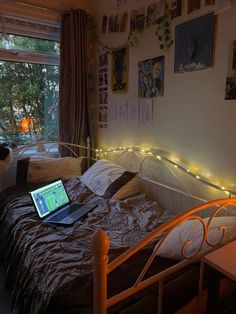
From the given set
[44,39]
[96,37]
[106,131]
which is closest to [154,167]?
[106,131]

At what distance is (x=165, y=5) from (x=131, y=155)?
126 centimetres

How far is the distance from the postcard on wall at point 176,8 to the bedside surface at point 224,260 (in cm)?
157

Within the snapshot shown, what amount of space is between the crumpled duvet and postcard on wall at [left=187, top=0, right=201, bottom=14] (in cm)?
136

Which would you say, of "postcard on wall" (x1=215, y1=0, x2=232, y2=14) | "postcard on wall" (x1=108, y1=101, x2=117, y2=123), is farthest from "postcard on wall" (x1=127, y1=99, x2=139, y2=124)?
"postcard on wall" (x1=215, y1=0, x2=232, y2=14)

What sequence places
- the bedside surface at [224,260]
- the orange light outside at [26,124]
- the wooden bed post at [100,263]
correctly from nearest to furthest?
the wooden bed post at [100,263]
the bedside surface at [224,260]
the orange light outside at [26,124]

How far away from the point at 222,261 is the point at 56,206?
132 cm

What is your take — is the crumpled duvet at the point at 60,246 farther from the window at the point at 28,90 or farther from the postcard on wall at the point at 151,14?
the postcard on wall at the point at 151,14

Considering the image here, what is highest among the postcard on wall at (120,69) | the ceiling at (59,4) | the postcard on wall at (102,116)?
the ceiling at (59,4)

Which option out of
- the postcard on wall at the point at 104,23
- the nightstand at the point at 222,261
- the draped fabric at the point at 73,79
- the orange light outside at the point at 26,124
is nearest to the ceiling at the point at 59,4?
the draped fabric at the point at 73,79

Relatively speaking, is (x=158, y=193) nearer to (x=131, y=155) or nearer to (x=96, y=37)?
(x=131, y=155)

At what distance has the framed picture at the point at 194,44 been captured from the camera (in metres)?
1.66

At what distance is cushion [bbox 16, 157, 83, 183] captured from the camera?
2.55m

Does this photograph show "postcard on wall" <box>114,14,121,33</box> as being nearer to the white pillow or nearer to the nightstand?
the white pillow

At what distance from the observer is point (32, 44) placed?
109 inches
